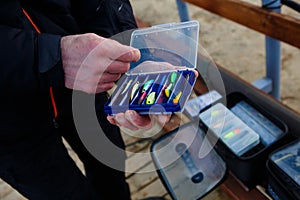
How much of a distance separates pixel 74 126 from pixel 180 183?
384 mm

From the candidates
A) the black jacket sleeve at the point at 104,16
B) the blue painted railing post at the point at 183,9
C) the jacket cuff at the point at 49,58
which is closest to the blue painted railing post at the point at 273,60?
the blue painted railing post at the point at 183,9

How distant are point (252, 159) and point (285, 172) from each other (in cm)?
9

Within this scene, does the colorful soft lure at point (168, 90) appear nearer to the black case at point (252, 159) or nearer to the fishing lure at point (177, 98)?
the fishing lure at point (177, 98)

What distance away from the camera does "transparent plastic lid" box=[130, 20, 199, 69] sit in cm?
72

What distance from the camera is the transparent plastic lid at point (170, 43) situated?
0.72 metres

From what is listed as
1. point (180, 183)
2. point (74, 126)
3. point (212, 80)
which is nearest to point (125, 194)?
point (180, 183)

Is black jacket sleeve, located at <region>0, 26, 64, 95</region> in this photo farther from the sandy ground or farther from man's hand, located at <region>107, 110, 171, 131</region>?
the sandy ground

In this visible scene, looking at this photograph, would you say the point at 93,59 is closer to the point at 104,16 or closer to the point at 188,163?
the point at 104,16

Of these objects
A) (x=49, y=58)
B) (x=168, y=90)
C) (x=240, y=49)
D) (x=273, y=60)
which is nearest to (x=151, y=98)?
(x=168, y=90)

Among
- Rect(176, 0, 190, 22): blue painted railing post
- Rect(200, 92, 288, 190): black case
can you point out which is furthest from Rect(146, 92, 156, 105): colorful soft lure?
Rect(176, 0, 190, 22): blue painted railing post

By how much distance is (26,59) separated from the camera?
1.77 ft

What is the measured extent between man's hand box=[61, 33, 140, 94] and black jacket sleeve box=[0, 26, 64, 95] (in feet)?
0.06

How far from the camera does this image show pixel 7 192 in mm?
1405

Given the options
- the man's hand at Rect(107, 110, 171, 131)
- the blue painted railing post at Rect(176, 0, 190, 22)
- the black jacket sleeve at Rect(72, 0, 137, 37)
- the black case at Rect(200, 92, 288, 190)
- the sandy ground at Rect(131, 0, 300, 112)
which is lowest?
the sandy ground at Rect(131, 0, 300, 112)
